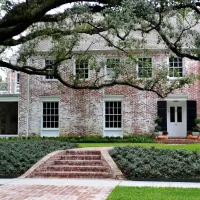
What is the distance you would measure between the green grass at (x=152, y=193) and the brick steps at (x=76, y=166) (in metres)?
2.64

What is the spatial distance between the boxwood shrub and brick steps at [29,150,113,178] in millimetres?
601

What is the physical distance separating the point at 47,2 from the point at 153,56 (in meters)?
20.2

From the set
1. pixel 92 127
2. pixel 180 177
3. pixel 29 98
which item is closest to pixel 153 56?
pixel 92 127

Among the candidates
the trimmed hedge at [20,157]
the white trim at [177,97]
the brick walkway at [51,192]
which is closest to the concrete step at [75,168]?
the trimmed hedge at [20,157]

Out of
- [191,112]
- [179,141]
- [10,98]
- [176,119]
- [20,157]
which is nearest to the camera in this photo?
[20,157]

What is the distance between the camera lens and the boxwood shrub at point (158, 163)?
12.0 metres

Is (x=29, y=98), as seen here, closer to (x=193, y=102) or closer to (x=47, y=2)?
(x=193, y=102)

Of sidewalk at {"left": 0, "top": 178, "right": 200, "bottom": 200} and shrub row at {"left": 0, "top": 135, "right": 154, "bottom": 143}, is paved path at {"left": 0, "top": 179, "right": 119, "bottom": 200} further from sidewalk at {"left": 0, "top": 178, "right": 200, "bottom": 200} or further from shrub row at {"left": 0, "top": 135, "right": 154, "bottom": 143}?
shrub row at {"left": 0, "top": 135, "right": 154, "bottom": 143}

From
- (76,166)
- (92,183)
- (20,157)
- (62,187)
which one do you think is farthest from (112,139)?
(62,187)

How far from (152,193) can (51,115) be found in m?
18.9

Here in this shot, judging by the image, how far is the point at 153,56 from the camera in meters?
26.7

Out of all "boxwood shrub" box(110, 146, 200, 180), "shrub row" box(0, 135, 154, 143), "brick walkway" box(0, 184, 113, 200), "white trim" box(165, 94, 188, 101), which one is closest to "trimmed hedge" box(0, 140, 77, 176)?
"brick walkway" box(0, 184, 113, 200)

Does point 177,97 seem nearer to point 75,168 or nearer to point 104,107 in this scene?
point 104,107

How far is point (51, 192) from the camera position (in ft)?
31.0
